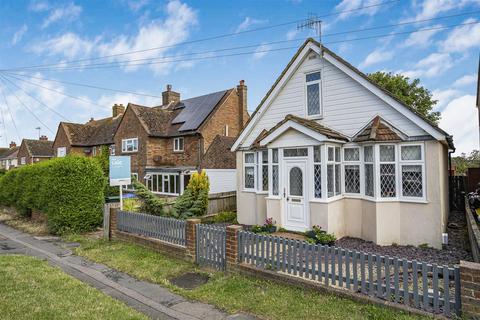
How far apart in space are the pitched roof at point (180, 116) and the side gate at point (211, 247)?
17974 mm

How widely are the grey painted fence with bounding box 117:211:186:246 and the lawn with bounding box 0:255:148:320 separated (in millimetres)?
2710

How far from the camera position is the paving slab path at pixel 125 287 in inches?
213

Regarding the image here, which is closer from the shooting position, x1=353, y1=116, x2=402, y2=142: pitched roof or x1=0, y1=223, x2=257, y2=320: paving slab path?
x1=0, y1=223, x2=257, y2=320: paving slab path

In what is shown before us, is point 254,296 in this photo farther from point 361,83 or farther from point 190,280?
point 361,83

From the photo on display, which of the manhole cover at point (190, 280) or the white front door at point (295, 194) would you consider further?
the white front door at point (295, 194)

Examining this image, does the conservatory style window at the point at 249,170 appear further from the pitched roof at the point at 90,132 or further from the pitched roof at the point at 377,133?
the pitched roof at the point at 90,132

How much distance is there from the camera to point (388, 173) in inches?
385

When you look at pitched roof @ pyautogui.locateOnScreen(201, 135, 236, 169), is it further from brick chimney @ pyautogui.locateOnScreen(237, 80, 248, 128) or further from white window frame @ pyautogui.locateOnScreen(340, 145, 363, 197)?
white window frame @ pyautogui.locateOnScreen(340, 145, 363, 197)

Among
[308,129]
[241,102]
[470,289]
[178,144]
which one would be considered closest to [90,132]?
[178,144]

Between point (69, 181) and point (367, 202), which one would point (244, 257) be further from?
point (69, 181)

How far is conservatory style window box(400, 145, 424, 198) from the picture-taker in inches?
367

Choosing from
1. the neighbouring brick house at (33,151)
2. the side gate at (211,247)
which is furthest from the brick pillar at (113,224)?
the neighbouring brick house at (33,151)

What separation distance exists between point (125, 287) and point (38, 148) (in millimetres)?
53823

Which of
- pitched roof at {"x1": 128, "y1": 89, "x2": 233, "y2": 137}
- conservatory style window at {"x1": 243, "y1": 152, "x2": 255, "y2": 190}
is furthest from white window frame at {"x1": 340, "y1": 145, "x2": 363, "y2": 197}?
pitched roof at {"x1": 128, "y1": 89, "x2": 233, "y2": 137}
